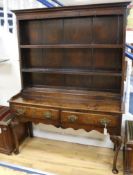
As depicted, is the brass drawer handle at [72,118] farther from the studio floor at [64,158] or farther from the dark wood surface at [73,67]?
the studio floor at [64,158]

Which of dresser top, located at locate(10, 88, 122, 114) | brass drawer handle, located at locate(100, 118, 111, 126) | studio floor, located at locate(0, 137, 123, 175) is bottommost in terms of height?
studio floor, located at locate(0, 137, 123, 175)

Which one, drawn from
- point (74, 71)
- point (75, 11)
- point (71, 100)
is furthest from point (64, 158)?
point (75, 11)

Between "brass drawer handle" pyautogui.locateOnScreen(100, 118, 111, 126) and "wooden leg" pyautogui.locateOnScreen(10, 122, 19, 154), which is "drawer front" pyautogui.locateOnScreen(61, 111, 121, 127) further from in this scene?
"wooden leg" pyautogui.locateOnScreen(10, 122, 19, 154)

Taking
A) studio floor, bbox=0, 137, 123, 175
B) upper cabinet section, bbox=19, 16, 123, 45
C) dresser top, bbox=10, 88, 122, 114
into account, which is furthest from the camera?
studio floor, bbox=0, 137, 123, 175

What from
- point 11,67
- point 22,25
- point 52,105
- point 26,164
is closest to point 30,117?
point 52,105

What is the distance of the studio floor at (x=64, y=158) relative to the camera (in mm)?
2076

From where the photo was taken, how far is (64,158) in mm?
2262

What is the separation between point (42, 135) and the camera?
8.81ft

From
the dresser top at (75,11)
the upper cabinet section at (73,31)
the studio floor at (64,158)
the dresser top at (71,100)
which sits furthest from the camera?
the studio floor at (64,158)

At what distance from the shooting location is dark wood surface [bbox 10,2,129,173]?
6.07 ft

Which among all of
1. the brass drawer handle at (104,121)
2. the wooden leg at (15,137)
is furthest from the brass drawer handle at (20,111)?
the brass drawer handle at (104,121)

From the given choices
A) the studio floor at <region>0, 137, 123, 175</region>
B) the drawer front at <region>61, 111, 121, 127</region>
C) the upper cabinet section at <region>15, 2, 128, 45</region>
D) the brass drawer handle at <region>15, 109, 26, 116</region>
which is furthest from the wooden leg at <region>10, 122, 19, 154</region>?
the upper cabinet section at <region>15, 2, 128, 45</region>

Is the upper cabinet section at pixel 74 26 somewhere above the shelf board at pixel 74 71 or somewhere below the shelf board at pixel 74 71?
above

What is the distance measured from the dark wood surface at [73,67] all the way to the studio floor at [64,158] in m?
0.23
